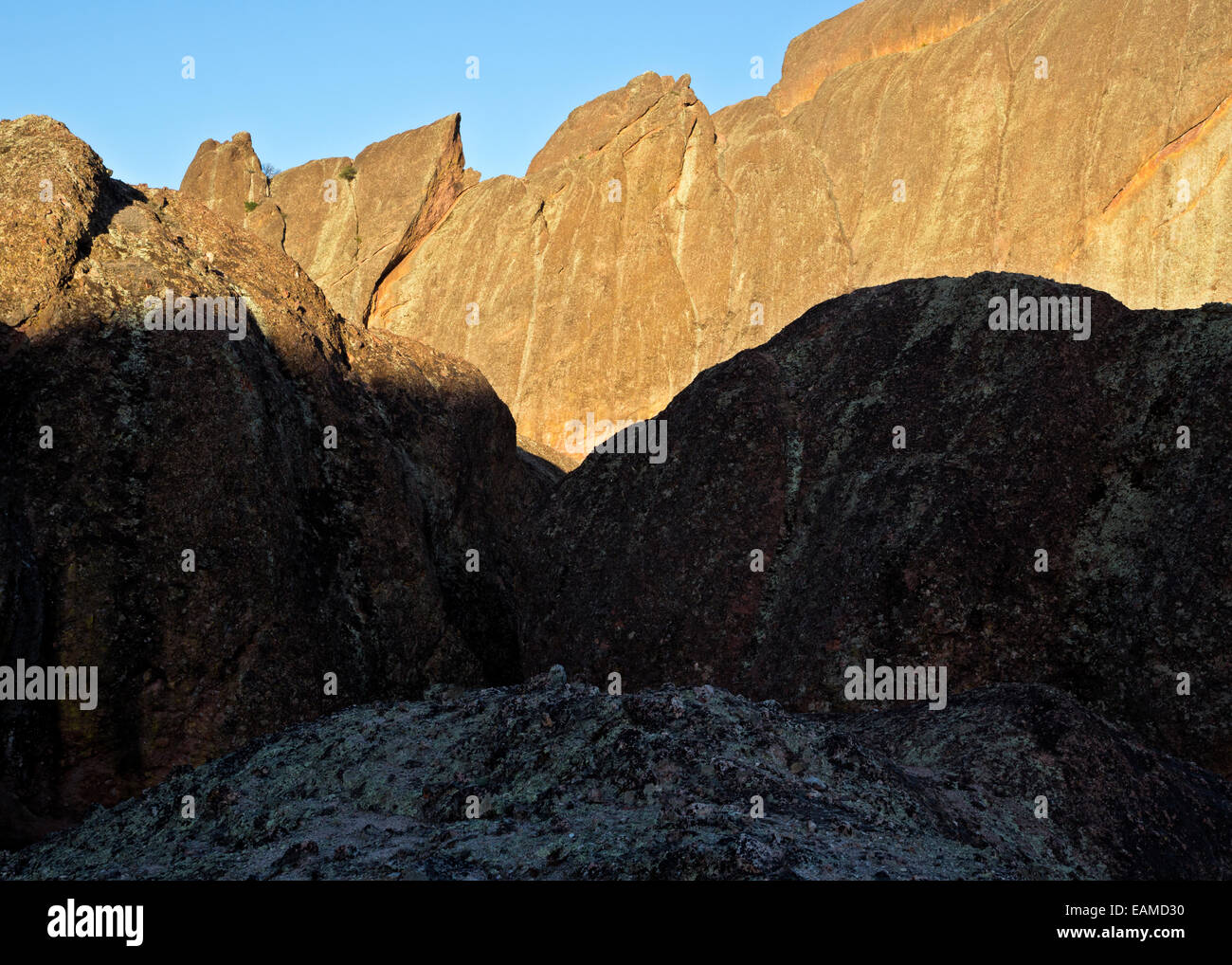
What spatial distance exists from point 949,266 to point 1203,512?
31.4 metres

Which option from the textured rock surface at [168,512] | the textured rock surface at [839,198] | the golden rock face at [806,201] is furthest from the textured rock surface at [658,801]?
the textured rock surface at [839,198]

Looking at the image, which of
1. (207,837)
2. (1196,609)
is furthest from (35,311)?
(1196,609)

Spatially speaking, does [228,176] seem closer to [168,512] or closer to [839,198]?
[839,198]

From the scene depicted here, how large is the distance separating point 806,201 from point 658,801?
4200cm

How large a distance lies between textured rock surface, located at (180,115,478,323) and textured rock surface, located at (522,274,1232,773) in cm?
3874

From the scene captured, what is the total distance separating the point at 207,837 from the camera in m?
6.64

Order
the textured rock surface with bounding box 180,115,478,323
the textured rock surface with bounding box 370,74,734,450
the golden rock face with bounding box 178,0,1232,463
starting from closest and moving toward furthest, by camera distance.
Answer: the golden rock face with bounding box 178,0,1232,463 < the textured rock surface with bounding box 370,74,734,450 < the textured rock surface with bounding box 180,115,478,323

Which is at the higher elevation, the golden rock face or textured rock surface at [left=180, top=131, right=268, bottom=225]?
textured rock surface at [left=180, top=131, right=268, bottom=225]

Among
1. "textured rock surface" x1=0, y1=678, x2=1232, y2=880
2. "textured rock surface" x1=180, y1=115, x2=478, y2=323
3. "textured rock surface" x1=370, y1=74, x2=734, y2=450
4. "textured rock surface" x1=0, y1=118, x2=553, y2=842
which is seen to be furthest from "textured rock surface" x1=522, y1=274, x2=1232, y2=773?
"textured rock surface" x1=180, y1=115, x2=478, y2=323

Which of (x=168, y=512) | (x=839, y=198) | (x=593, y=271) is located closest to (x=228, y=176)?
(x=593, y=271)

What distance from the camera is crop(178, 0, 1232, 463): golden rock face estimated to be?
35.8m

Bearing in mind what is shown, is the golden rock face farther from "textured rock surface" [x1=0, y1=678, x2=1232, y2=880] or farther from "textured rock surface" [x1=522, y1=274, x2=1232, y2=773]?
"textured rock surface" [x1=0, y1=678, x2=1232, y2=880]

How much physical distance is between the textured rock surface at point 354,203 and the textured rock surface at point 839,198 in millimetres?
1413

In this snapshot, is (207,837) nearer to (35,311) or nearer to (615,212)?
(35,311)
